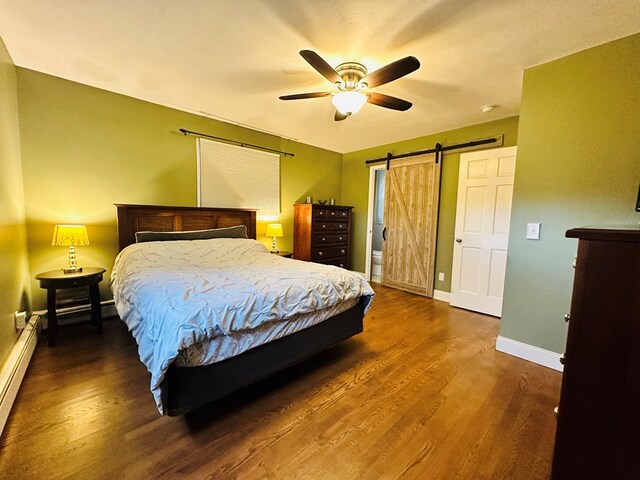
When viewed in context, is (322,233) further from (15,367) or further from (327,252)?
(15,367)

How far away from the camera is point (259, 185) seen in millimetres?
4203

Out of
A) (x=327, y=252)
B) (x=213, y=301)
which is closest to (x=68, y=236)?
(x=213, y=301)

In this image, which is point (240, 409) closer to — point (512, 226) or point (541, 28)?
point (512, 226)

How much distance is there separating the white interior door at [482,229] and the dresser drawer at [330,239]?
6.13ft

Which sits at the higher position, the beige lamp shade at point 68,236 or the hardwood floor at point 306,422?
the beige lamp shade at point 68,236

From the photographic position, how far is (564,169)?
7.00 ft

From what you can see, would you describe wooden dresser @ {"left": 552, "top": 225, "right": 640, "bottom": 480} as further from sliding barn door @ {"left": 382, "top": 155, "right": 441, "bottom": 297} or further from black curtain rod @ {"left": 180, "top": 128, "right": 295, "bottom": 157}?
black curtain rod @ {"left": 180, "top": 128, "right": 295, "bottom": 157}

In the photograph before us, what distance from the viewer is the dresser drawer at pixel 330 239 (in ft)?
14.8

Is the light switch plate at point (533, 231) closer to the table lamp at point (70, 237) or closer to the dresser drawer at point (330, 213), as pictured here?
the dresser drawer at point (330, 213)

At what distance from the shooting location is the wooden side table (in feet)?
7.68

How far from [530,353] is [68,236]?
4.32 meters

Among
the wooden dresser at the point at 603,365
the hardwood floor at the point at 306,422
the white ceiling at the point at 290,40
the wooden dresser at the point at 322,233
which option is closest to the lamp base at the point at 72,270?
the hardwood floor at the point at 306,422

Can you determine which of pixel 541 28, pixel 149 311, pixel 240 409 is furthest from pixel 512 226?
pixel 149 311

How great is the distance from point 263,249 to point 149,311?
185cm
